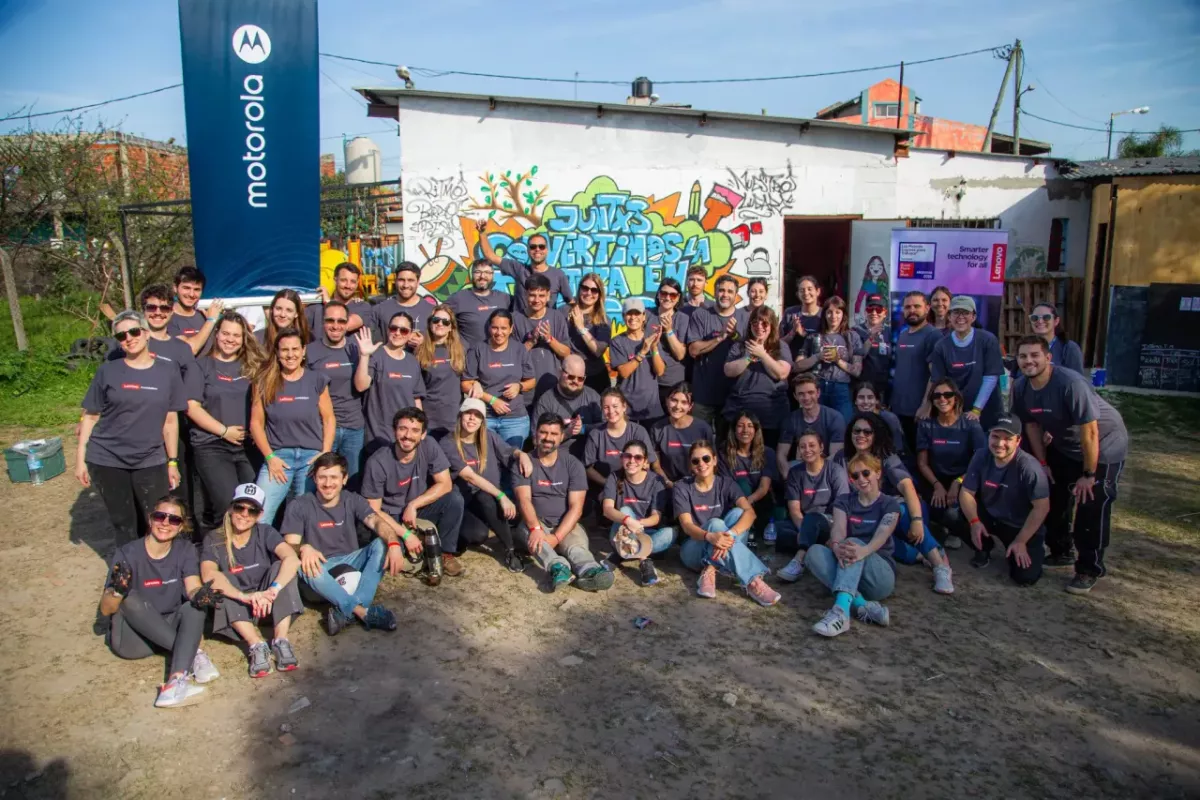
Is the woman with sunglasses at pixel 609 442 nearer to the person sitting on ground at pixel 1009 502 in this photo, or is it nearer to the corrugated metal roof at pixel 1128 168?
the person sitting on ground at pixel 1009 502

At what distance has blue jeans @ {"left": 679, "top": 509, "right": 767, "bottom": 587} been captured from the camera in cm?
565

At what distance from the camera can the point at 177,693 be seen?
14.0ft

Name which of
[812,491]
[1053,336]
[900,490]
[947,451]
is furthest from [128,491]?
[1053,336]

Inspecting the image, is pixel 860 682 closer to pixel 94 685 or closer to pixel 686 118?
pixel 94 685

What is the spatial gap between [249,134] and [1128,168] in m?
15.8

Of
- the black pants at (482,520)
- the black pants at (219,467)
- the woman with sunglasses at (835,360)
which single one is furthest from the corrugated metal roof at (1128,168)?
the black pants at (219,467)

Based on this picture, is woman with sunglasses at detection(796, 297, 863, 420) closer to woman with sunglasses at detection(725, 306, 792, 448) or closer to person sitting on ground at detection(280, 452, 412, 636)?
woman with sunglasses at detection(725, 306, 792, 448)

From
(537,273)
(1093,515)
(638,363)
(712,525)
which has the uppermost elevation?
(537,273)

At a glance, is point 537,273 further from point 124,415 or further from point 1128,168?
point 1128,168

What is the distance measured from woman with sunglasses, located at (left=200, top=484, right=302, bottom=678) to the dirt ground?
0.55 ft

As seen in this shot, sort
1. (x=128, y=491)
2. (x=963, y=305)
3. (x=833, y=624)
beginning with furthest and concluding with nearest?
(x=963, y=305) < (x=128, y=491) < (x=833, y=624)

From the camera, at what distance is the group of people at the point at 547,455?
16.8 feet

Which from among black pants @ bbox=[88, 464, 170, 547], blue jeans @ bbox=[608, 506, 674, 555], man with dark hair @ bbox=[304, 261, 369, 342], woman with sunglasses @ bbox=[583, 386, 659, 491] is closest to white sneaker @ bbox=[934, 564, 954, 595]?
blue jeans @ bbox=[608, 506, 674, 555]

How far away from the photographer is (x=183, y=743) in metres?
3.92
